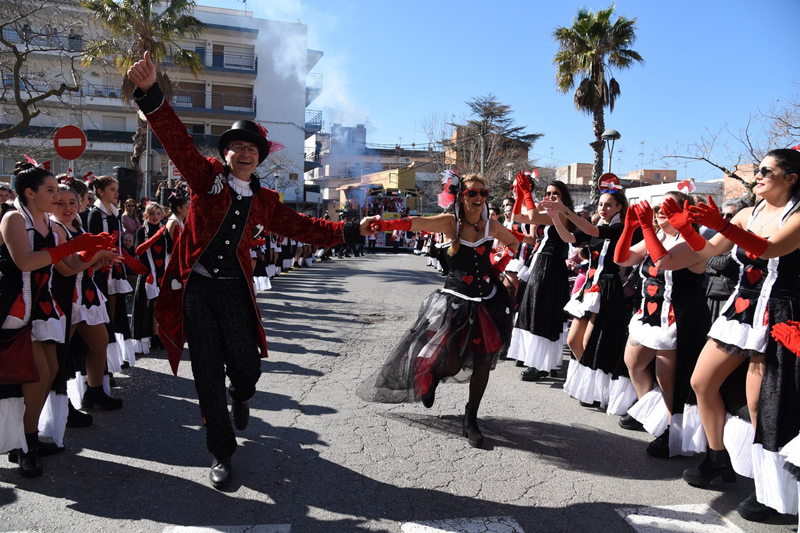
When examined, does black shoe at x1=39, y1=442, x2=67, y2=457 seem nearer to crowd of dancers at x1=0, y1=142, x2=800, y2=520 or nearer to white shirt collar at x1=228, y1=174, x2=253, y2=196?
crowd of dancers at x1=0, y1=142, x2=800, y2=520

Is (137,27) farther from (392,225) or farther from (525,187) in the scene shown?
(392,225)

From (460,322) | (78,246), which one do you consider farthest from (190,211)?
(460,322)

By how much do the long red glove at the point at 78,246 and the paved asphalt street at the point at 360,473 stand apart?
145 cm

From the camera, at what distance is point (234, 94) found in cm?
4688

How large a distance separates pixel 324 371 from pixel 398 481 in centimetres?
307

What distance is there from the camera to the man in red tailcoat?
3.65m

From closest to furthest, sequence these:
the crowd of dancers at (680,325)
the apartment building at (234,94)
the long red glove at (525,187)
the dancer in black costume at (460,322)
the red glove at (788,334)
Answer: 1. the red glove at (788,334)
2. the crowd of dancers at (680,325)
3. the dancer in black costume at (460,322)
4. the long red glove at (525,187)
5. the apartment building at (234,94)

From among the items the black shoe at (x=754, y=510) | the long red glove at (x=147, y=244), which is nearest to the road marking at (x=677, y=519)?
the black shoe at (x=754, y=510)

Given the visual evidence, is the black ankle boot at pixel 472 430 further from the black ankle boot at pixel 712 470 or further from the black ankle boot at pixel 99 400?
the black ankle boot at pixel 99 400

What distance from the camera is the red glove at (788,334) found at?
3047 mm

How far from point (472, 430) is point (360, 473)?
3.41ft

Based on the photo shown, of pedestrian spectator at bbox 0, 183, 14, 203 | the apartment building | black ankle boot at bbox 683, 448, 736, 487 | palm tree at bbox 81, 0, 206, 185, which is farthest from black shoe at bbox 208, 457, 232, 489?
the apartment building

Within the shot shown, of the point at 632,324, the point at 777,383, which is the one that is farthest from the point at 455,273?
the point at 777,383

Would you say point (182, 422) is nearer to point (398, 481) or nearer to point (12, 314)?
point (12, 314)
